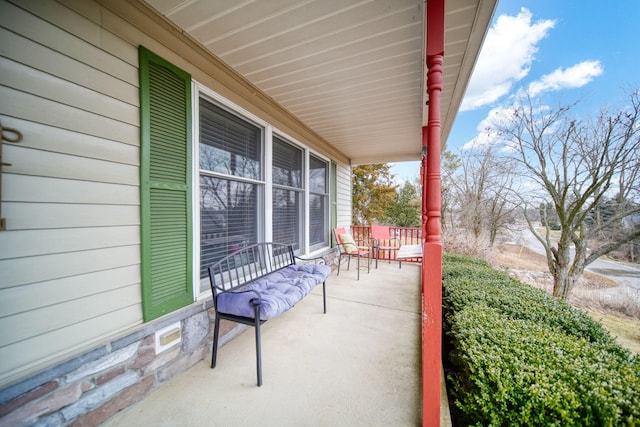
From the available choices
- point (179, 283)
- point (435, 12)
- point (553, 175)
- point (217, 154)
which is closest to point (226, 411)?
point (179, 283)

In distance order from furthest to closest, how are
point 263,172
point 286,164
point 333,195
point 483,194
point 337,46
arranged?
point 483,194 < point 333,195 < point 286,164 < point 263,172 < point 337,46

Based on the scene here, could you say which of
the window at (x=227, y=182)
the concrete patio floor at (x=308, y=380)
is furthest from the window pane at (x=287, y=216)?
the concrete patio floor at (x=308, y=380)

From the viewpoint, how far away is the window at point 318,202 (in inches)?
169

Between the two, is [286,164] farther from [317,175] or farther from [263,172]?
[317,175]

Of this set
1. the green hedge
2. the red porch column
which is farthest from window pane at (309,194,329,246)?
the red porch column

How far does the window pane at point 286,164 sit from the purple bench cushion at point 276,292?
4.19 feet

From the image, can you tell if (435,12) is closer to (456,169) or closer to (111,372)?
(111,372)

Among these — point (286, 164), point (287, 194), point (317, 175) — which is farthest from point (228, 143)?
point (317, 175)

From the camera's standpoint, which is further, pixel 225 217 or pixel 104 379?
pixel 225 217

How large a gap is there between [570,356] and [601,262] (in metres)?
13.1

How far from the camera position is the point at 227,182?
2.36m

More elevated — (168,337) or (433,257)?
(433,257)

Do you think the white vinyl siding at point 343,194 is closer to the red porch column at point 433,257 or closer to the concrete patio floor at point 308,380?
the concrete patio floor at point 308,380

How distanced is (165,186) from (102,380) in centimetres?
120
